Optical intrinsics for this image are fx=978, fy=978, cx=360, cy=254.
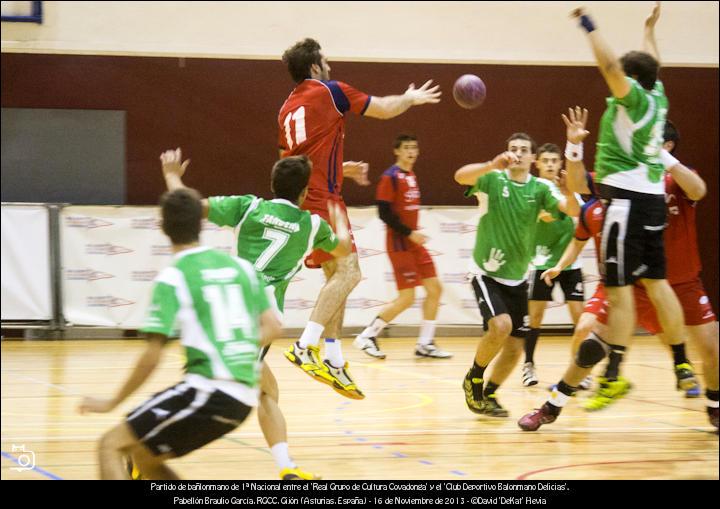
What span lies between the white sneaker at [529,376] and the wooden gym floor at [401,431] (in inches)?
4.6

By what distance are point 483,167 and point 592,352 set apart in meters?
1.53

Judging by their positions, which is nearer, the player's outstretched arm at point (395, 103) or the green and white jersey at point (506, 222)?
the player's outstretched arm at point (395, 103)

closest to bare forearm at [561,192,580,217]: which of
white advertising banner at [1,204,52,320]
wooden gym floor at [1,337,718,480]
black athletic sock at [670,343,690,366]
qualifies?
black athletic sock at [670,343,690,366]

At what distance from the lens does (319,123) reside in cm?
676

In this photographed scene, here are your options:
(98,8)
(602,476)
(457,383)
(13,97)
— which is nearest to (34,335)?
(13,97)

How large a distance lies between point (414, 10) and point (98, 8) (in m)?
4.27

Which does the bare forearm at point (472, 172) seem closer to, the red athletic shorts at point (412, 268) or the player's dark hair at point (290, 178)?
the player's dark hair at point (290, 178)

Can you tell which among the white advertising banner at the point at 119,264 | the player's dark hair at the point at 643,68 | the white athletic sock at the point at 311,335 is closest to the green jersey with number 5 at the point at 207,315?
the white athletic sock at the point at 311,335

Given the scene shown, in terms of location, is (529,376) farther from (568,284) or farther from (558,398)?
(558,398)

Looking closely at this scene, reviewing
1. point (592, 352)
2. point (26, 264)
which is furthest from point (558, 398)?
point (26, 264)

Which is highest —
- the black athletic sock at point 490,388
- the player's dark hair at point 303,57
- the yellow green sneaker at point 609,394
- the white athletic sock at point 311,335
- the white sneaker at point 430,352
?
the player's dark hair at point 303,57

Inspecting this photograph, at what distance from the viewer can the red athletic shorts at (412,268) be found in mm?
11219

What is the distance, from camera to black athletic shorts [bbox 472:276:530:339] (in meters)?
7.14
